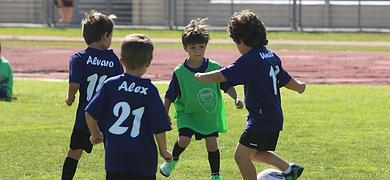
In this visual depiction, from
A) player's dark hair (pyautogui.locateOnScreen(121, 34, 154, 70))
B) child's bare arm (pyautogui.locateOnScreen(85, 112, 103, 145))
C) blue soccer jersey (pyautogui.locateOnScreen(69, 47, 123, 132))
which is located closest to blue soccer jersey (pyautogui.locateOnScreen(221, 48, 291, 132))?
blue soccer jersey (pyautogui.locateOnScreen(69, 47, 123, 132))

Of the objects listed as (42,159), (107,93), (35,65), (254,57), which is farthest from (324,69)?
(107,93)

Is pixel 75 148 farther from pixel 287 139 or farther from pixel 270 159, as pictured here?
pixel 287 139

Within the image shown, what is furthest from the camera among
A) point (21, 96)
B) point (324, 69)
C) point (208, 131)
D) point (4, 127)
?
point (324, 69)

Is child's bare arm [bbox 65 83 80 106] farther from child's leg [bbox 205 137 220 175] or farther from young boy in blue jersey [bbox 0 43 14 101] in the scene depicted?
young boy in blue jersey [bbox 0 43 14 101]

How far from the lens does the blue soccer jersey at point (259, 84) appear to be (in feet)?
28.5

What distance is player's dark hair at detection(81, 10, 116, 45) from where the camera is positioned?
8.77 metres

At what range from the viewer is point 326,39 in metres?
36.1

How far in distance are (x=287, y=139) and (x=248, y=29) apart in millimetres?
4176

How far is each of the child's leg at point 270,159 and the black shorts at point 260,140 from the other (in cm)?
21

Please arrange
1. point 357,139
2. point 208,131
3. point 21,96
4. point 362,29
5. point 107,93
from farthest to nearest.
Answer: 1. point 362,29
2. point 21,96
3. point 357,139
4. point 208,131
5. point 107,93

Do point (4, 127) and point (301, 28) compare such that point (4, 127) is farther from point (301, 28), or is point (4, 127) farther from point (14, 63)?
point (301, 28)

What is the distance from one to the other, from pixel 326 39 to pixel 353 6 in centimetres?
594

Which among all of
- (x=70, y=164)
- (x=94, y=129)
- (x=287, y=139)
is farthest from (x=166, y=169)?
(x=287, y=139)

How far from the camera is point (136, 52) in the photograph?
23.2 ft
